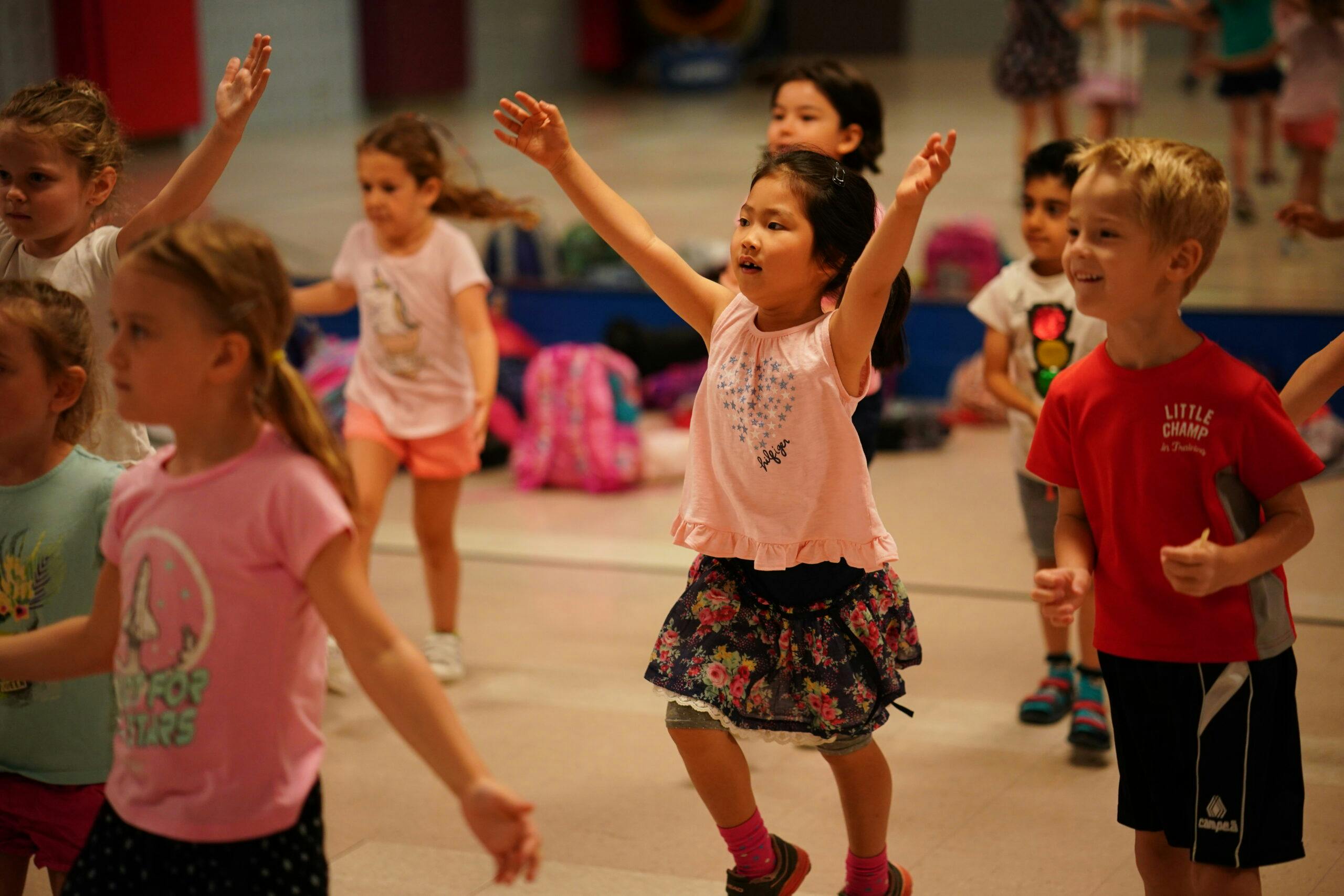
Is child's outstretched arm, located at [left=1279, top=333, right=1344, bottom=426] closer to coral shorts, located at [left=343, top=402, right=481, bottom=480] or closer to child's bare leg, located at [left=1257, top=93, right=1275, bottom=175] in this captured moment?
coral shorts, located at [left=343, top=402, right=481, bottom=480]

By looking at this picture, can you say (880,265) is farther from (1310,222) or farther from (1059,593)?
(1310,222)

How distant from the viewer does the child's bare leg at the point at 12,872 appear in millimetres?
2381

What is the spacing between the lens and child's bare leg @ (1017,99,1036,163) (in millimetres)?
8266

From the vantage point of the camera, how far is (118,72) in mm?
Answer: 10188

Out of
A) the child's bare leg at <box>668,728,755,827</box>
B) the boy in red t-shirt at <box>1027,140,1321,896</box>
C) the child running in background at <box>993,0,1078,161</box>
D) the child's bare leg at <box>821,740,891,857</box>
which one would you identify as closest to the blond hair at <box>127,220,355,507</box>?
the child's bare leg at <box>668,728,755,827</box>

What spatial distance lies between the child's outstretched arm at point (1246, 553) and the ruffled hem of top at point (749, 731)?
655 millimetres

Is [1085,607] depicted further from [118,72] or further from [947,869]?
[118,72]

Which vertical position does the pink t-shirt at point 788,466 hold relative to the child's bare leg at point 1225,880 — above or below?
above

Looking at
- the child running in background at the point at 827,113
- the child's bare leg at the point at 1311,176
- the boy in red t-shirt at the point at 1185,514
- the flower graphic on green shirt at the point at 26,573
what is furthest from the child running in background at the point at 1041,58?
the flower graphic on green shirt at the point at 26,573

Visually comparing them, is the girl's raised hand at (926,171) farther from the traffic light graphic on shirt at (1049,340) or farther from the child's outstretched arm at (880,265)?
the traffic light graphic on shirt at (1049,340)

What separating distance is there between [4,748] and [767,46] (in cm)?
1567

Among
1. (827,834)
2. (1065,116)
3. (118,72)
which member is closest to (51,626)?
(827,834)

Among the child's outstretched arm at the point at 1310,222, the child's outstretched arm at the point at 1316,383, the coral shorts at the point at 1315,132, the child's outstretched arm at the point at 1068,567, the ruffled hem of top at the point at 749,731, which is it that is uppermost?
the child's outstretched arm at the point at 1310,222

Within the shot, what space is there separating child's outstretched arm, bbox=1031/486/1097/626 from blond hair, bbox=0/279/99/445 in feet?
4.68
